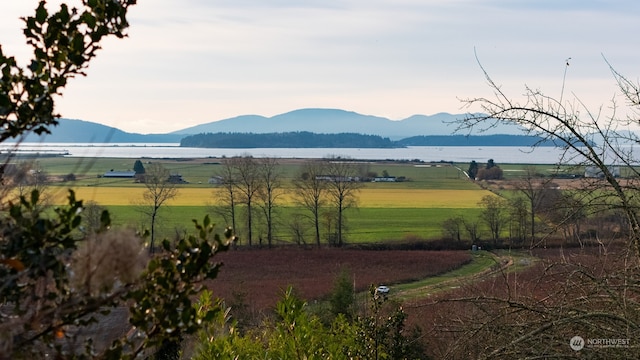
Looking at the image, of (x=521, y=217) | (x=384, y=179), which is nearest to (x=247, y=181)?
(x=384, y=179)

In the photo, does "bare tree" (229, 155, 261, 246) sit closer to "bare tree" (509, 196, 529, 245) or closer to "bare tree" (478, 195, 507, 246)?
"bare tree" (478, 195, 507, 246)

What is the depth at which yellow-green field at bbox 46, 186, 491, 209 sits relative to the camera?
64312 millimetres

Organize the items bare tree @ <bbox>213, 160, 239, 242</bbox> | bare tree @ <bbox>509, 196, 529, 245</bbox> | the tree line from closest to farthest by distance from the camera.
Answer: bare tree @ <bbox>509, 196, 529, 245</bbox> → the tree line → bare tree @ <bbox>213, 160, 239, 242</bbox>

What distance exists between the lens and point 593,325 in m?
5.05

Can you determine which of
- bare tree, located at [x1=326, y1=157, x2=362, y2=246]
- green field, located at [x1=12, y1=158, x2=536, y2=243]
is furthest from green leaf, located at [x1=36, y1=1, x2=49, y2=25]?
bare tree, located at [x1=326, y1=157, x2=362, y2=246]

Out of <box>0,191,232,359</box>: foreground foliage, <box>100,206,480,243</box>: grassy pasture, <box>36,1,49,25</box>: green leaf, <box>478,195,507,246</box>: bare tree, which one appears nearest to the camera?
<box>0,191,232,359</box>: foreground foliage

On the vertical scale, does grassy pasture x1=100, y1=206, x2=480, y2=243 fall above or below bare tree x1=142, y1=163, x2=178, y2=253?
below

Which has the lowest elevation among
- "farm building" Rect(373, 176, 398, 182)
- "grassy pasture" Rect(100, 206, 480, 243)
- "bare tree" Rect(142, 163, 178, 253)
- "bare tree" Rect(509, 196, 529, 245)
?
"grassy pasture" Rect(100, 206, 480, 243)

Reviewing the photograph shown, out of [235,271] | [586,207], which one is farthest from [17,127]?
[235,271]

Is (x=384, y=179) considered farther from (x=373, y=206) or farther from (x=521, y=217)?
(x=521, y=217)

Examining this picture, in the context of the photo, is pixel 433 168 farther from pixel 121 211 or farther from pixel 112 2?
pixel 112 2

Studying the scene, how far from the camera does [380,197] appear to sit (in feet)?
254

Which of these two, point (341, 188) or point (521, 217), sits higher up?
point (521, 217)

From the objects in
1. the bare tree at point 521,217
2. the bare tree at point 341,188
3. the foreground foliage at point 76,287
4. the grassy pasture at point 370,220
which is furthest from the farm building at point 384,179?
the foreground foliage at point 76,287
